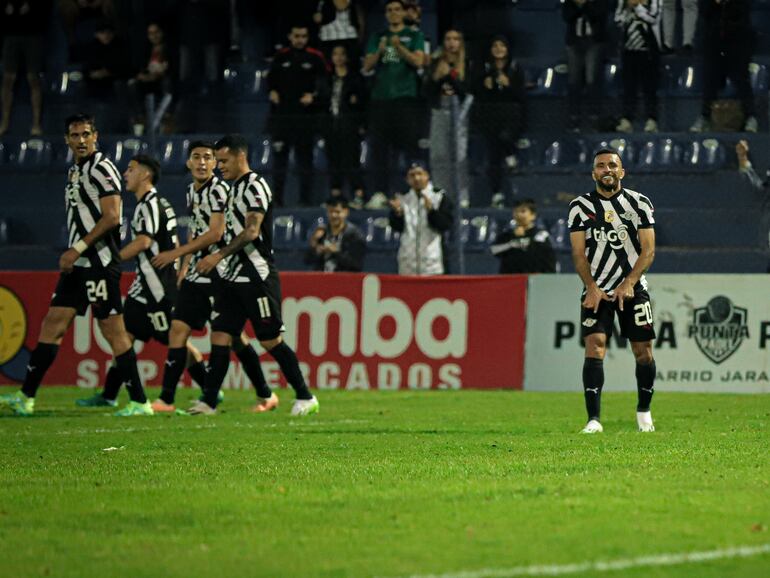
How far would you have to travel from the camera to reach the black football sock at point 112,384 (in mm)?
14078

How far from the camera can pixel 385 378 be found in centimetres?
1688

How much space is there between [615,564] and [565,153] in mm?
12556

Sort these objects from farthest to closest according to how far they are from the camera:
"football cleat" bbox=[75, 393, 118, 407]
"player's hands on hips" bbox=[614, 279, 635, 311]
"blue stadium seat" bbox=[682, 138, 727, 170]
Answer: "blue stadium seat" bbox=[682, 138, 727, 170] → "football cleat" bbox=[75, 393, 118, 407] → "player's hands on hips" bbox=[614, 279, 635, 311]

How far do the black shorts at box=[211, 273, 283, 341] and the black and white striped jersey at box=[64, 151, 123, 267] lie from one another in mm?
915

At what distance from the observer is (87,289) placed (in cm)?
1270

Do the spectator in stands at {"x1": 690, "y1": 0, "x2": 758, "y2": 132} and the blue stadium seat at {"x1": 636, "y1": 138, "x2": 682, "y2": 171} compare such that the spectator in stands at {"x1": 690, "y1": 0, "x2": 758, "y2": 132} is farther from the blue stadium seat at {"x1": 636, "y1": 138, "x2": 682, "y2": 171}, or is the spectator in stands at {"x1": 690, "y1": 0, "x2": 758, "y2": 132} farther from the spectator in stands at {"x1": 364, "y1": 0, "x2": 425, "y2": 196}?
the spectator in stands at {"x1": 364, "y1": 0, "x2": 425, "y2": 196}

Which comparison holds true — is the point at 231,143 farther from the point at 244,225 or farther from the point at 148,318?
the point at 148,318

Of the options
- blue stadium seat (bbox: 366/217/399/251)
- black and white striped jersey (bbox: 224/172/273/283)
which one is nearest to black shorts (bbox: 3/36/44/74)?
blue stadium seat (bbox: 366/217/399/251)

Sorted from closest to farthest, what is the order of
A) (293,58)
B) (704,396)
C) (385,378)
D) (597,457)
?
(597,457)
(704,396)
(385,378)
(293,58)

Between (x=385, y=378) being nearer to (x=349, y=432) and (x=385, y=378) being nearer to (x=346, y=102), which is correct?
(x=346, y=102)

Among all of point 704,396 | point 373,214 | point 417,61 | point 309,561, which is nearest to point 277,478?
point 309,561

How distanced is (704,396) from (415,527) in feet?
30.9

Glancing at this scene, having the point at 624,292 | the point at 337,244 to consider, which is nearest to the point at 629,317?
the point at 624,292

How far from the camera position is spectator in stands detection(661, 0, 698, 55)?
19.0 m
